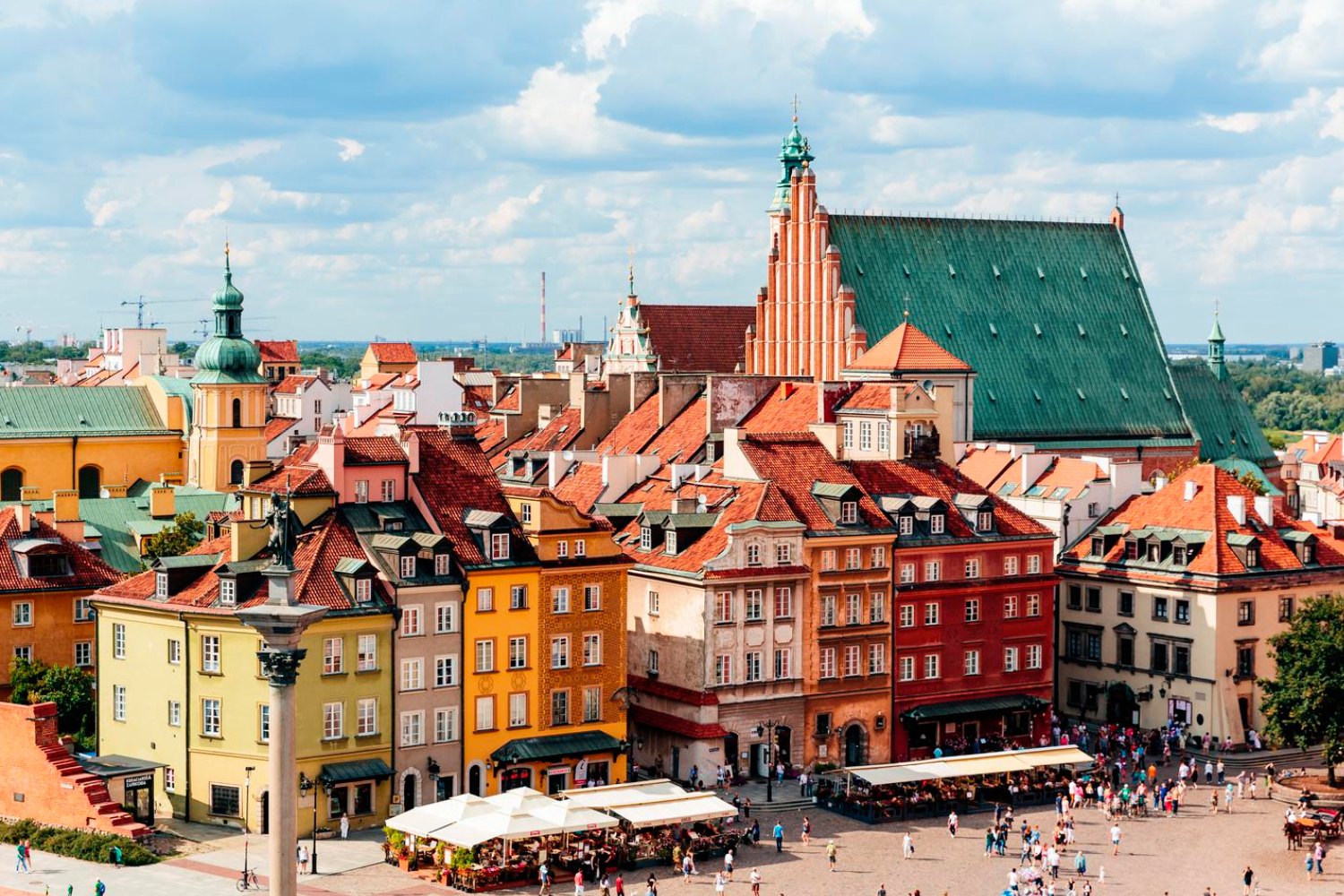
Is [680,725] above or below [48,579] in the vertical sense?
below

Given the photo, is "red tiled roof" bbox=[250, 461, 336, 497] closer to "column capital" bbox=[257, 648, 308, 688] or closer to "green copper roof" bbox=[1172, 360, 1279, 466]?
"column capital" bbox=[257, 648, 308, 688]

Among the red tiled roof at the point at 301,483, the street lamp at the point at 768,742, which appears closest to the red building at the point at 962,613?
the street lamp at the point at 768,742

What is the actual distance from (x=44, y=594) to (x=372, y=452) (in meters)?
19.2

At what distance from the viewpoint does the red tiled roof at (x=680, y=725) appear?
9400cm

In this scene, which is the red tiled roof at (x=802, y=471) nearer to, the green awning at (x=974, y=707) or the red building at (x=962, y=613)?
the red building at (x=962, y=613)

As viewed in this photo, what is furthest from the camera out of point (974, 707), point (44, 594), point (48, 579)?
point (974, 707)

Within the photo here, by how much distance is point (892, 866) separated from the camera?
82500 mm

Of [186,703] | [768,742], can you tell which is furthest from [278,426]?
[186,703]

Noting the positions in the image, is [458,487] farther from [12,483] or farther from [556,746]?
[12,483]

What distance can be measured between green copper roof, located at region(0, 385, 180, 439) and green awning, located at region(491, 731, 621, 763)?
64451 millimetres

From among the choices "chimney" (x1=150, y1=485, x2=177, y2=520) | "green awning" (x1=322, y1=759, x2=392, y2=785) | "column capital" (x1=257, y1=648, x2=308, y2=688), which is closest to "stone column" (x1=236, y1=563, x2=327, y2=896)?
"column capital" (x1=257, y1=648, x2=308, y2=688)

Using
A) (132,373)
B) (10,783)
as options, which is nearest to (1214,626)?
(10,783)

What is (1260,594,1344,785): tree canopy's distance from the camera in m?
94.2

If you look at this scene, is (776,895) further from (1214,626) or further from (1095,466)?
(1095,466)
